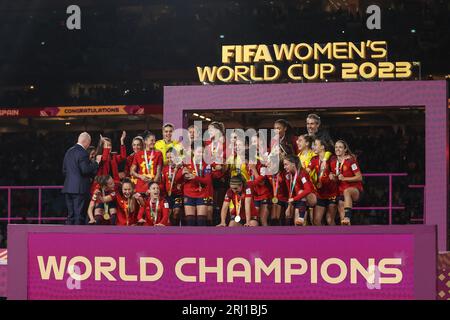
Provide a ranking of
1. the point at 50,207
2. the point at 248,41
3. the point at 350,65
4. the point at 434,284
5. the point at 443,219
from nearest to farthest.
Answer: the point at 434,284 → the point at 443,219 → the point at 350,65 → the point at 50,207 → the point at 248,41

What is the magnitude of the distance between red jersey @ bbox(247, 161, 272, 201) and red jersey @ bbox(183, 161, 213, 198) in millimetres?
539

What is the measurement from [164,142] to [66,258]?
3963 millimetres

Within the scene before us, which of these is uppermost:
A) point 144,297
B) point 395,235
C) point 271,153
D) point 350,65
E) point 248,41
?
point 248,41

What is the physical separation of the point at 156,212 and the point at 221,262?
340 centimetres

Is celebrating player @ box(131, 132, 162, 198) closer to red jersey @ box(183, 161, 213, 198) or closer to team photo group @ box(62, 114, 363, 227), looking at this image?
team photo group @ box(62, 114, 363, 227)

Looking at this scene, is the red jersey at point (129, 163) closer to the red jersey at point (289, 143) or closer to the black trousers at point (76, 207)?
the black trousers at point (76, 207)

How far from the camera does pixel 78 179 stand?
1184 cm

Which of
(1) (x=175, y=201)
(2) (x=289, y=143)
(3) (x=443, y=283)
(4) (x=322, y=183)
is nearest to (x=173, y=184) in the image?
(1) (x=175, y=201)

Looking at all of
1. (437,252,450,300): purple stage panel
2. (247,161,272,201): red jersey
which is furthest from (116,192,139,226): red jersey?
(437,252,450,300): purple stage panel

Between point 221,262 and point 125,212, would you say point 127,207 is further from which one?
point 221,262

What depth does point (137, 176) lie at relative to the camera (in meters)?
12.1

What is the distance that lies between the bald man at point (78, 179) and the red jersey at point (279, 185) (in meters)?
2.42

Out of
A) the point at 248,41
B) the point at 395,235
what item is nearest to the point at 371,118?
the point at 248,41

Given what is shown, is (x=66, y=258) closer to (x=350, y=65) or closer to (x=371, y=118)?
(x=350, y=65)
